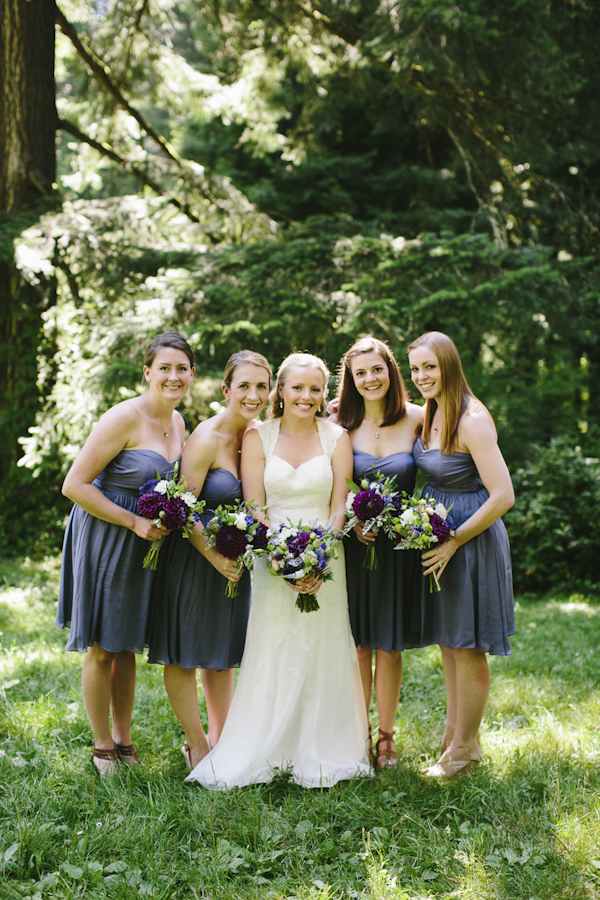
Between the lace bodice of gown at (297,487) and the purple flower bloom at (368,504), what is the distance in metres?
0.32

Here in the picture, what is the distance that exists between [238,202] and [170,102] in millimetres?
2489

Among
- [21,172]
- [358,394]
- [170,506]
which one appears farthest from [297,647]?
[21,172]

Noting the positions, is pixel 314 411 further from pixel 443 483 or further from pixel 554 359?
pixel 554 359

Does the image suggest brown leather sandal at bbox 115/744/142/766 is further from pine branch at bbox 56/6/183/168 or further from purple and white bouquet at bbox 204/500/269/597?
pine branch at bbox 56/6/183/168

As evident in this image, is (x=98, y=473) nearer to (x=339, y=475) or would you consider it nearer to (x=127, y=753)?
(x=339, y=475)

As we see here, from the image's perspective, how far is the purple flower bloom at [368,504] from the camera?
3291 mm

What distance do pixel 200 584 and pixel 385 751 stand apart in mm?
1402

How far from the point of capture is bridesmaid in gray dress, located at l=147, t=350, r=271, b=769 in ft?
11.6

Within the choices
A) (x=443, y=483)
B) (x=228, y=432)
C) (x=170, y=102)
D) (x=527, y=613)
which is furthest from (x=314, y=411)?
(x=170, y=102)

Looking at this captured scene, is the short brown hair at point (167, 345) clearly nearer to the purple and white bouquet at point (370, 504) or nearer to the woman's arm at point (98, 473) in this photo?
the woman's arm at point (98, 473)

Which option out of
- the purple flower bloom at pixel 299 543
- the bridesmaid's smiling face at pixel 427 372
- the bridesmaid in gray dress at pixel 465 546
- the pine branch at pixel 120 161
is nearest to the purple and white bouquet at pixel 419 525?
the bridesmaid in gray dress at pixel 465 546

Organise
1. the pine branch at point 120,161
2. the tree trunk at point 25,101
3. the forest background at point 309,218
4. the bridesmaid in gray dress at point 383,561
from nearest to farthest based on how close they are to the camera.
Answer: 1. the bridesmaid in gray dress at point 383,561
2. the forest background at point 309,218
3. the tree trunk at point 25,101
4. the pine branch at point 120,161

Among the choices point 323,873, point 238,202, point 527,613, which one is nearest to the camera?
point 323,873

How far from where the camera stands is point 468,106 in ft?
25.9
